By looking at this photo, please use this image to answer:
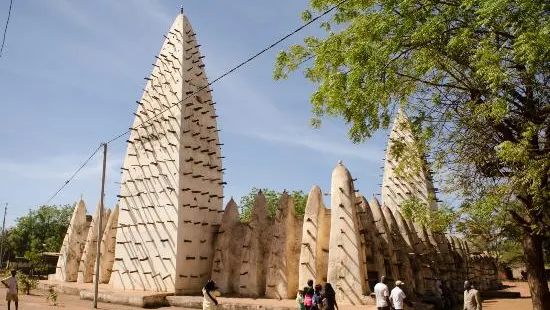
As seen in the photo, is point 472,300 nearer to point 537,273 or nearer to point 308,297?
point 537,273

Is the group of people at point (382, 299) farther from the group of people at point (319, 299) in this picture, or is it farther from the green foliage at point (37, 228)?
the green foliage at point (37, 228)

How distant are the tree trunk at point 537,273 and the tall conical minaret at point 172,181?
54.8 feet

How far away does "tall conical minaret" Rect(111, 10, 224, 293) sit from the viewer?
2412 centimetres

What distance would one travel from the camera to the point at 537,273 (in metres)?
11.8

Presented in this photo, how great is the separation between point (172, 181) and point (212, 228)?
3747mm

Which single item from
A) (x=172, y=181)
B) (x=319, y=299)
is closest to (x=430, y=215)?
(x=319, y=299)

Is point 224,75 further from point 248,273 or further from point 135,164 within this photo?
point 135,164

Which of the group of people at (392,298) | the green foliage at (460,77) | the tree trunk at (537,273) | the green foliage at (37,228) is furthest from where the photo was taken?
the green foliage at (37,228)

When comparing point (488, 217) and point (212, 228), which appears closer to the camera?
point (488, 217)

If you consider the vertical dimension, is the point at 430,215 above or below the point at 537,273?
above

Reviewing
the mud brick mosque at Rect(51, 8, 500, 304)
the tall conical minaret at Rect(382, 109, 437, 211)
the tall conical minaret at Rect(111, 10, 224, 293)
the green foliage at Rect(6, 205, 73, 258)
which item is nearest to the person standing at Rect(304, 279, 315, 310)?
the mud brick mosque at Rect(51, 8, 500, 304)

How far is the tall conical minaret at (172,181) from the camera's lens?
24.1 meters

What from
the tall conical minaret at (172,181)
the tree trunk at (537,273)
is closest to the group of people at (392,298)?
the tree trunk at (537,273)

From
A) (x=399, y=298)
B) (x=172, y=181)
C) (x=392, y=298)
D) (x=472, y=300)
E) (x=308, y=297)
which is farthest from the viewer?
(x=172, y=181)
